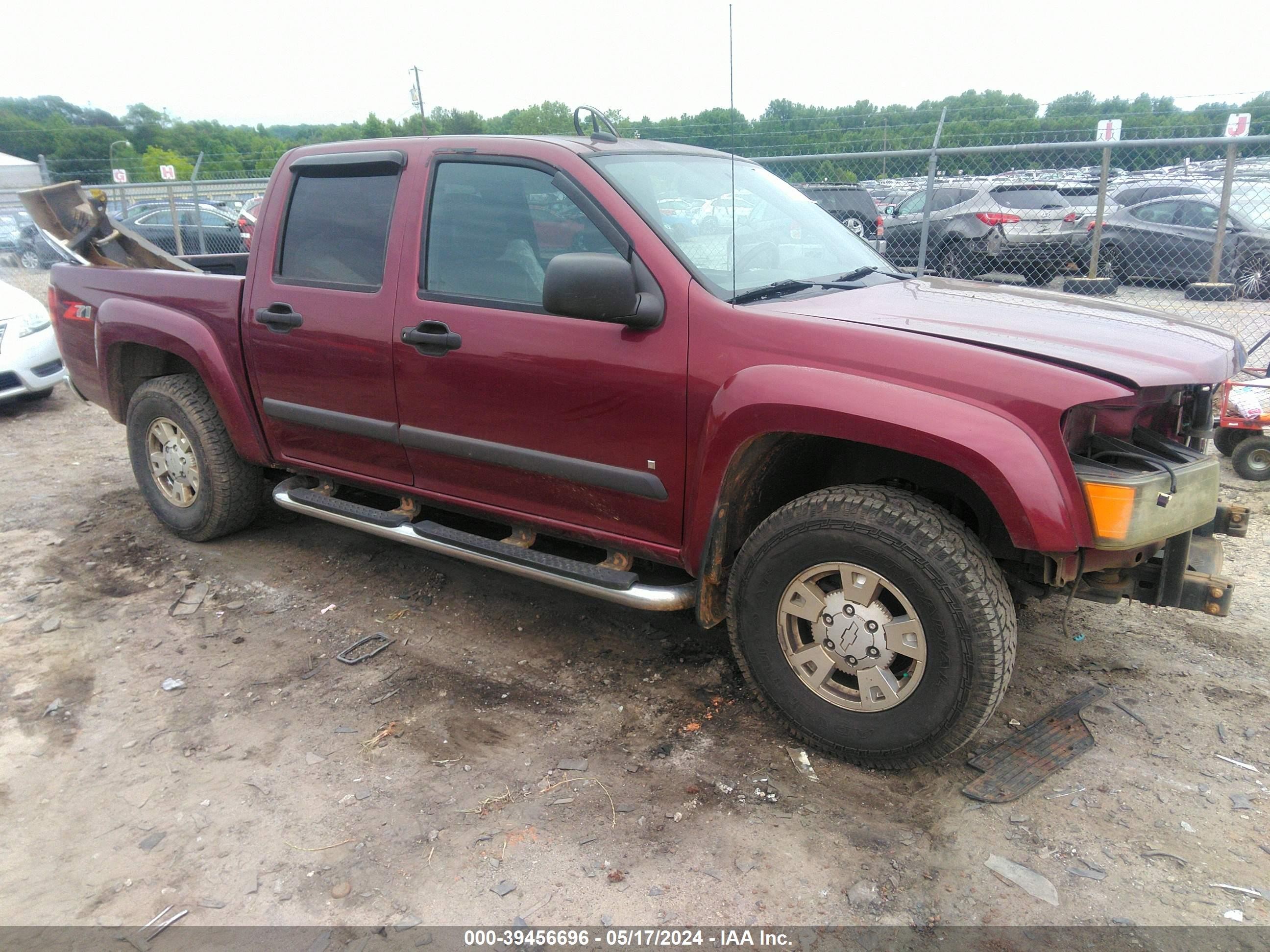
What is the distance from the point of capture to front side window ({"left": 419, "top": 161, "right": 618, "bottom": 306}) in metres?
3.25

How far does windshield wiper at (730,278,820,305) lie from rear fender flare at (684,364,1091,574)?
36cm

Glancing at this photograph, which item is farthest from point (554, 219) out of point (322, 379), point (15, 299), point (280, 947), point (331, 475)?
point (15, 299)

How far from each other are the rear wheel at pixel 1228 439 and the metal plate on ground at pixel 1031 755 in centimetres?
331

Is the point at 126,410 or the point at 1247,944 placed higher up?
the point at 126,410

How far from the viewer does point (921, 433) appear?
250cm

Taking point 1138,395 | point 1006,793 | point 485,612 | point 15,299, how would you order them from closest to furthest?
point 1138,395, point 1006,793, point 485,612, point 15,299

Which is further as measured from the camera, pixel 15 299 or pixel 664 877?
pixel 15 299

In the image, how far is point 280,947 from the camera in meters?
2.25

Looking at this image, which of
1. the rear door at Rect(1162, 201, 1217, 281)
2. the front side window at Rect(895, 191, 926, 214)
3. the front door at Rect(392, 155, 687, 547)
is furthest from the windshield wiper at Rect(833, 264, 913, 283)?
the rear door at Rect(1162, 201, 1217, 281)

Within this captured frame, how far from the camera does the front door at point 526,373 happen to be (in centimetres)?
302

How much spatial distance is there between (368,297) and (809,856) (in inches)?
106

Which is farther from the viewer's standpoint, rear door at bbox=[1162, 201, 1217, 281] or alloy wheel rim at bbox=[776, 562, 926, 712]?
rear door at bbox=[1162, 201, 1217, 281]

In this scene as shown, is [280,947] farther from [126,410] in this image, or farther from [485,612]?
[126,410]

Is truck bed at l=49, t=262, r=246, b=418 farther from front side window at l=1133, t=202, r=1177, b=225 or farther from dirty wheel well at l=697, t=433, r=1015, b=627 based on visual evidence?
front side window at l=1133, t=202, r=1177, b=225
